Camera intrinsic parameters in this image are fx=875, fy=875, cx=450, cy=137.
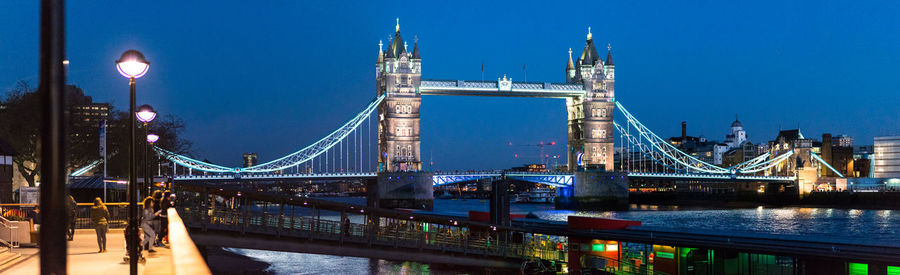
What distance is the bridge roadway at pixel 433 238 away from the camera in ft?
71.2

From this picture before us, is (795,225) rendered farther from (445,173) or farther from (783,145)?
(783,145)

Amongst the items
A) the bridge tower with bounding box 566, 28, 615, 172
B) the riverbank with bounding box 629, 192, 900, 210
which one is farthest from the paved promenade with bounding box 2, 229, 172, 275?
the riverbank with bounding box 629, 192, 900, 210

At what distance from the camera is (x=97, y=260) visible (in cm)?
A: 1331

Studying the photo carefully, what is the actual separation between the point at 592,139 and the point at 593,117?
96.1 inches

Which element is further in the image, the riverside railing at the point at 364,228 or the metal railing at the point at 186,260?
the riverside railing at the point at 364,228

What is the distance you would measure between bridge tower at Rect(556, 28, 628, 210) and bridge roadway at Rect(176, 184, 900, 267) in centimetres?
5381

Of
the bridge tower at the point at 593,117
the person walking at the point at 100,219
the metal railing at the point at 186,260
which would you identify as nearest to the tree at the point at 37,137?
the person walking at the point at 100,219

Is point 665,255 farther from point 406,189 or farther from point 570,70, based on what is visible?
point 570,70

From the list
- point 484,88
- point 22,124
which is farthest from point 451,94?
point 22,124

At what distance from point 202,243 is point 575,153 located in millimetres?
77889

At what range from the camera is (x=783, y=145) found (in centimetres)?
10812

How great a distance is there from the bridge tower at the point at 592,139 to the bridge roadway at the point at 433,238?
53811 mm

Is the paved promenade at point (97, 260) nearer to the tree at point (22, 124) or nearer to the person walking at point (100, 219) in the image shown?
the person walking at point (100, 219)

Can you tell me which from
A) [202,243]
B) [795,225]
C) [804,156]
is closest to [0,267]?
[202,243]
